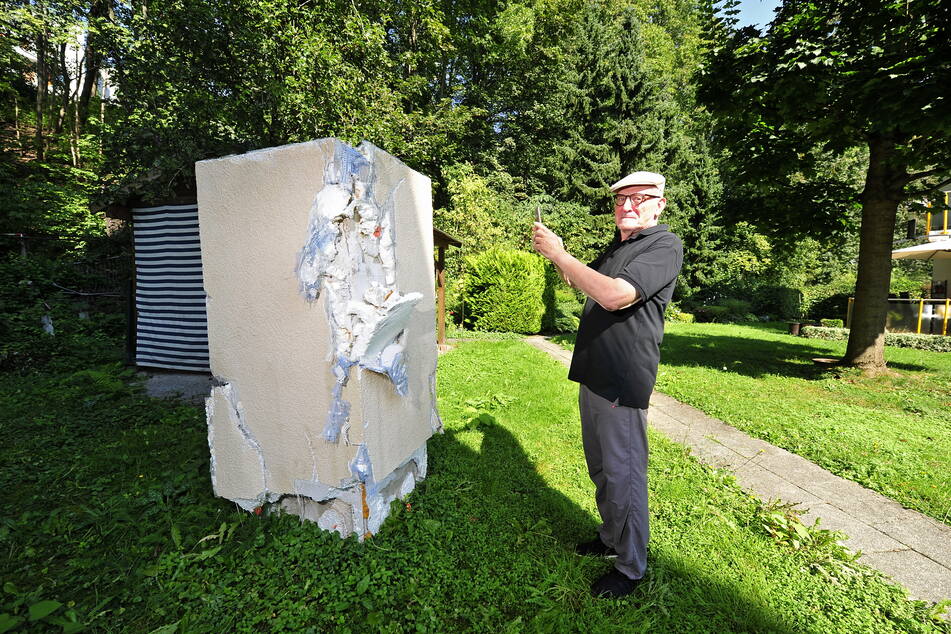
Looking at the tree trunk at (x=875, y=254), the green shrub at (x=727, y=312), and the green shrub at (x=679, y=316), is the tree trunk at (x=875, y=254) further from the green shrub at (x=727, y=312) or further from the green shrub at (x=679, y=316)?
the green shrub at (x=727, y=312)

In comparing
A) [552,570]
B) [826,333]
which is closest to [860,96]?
[552,570]

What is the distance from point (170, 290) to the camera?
20.5 feet

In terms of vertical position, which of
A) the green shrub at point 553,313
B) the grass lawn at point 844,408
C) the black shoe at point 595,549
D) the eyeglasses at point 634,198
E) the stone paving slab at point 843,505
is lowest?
the stone paving slab at point 843,505

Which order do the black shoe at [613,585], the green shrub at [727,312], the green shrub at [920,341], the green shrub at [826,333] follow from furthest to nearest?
the green shrub at [727,312] < the green shrub at [826,333] < the green shrub at [920,341] < the black shoe at [613,585]

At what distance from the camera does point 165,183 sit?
5824 millimetres

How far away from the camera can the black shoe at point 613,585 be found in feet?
6.31

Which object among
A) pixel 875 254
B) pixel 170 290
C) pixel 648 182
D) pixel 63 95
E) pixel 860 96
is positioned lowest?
pixel 170 290

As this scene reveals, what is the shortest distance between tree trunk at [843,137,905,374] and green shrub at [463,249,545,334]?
7.06m

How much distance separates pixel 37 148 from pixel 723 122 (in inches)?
679

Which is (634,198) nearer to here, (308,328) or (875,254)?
(308,328)

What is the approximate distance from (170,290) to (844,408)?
959 centimetres

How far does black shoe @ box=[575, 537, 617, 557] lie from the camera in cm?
223

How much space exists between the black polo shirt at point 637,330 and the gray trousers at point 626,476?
91 millimetres

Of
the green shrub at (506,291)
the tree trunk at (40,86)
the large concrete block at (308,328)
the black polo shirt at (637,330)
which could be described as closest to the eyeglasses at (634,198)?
the black polo shirt at (637,330)
